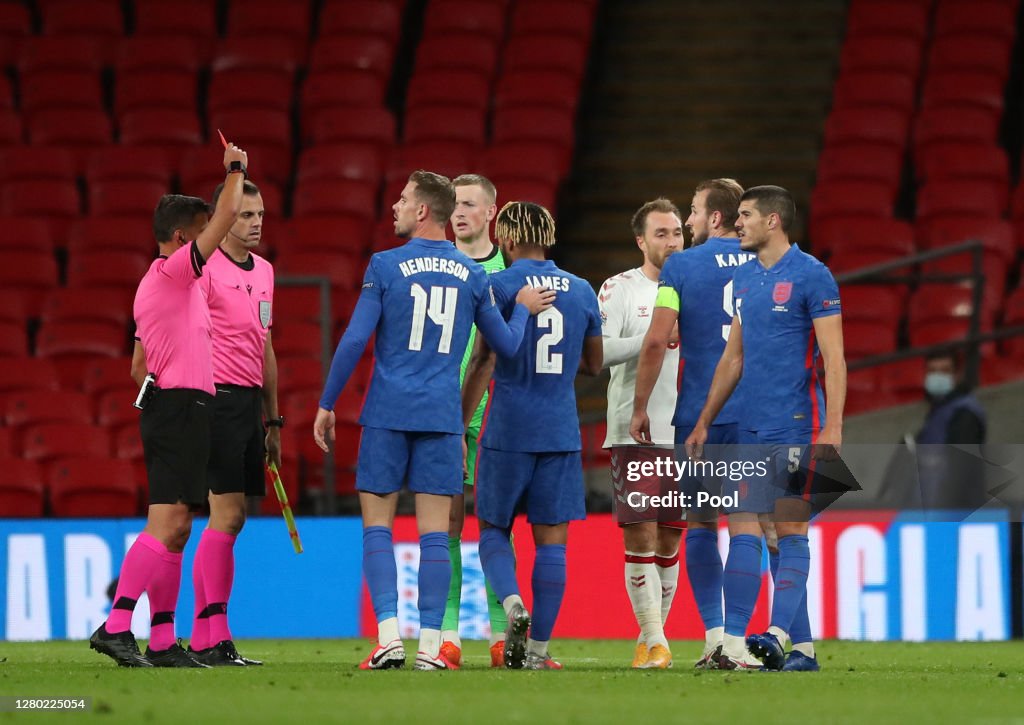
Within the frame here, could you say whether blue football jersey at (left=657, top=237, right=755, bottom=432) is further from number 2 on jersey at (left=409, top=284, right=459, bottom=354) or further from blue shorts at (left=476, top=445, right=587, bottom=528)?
number 2 on jersey at (left=409, top=284, right=459, bottom=354)

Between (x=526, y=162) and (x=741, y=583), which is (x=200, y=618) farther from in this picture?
(x=526, y=162)

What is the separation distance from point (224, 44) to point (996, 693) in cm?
1175

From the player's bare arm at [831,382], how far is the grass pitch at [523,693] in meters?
0.91

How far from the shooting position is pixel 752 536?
7242 millimetres

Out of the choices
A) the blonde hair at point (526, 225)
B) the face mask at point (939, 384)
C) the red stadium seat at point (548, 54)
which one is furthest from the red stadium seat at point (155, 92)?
the blonde hair at point (526, 225)

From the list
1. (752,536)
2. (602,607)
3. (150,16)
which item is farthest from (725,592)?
(150,16)

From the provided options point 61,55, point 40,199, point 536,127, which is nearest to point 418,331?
point 536,127

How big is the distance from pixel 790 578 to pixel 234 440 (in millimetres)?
2486

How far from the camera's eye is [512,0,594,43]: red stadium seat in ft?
53.7

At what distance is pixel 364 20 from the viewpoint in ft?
53.8

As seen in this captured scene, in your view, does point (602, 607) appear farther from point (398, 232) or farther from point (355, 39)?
point (355, 39)

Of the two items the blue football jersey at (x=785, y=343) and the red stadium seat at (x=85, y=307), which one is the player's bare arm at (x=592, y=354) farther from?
the red stadium seat at (x=85, y=307)

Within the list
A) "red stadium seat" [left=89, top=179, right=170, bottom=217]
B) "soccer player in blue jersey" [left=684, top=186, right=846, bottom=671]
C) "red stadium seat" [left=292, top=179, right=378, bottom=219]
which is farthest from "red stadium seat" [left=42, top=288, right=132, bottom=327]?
"soccer player in blue jersey" [left=684, top=186, right=846, bottom=671]

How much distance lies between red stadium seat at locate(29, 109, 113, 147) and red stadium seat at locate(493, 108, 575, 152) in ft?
11.5
